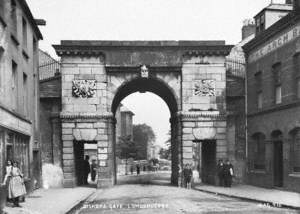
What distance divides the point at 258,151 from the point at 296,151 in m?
4.93

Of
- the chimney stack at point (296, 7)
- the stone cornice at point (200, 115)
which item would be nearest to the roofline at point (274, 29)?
the chimney stack at point (296, 7)

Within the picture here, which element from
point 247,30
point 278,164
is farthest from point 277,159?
point 247,30

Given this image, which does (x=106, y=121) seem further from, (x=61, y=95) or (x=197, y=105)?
(x=197, y=105)

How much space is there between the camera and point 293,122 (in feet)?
69.1

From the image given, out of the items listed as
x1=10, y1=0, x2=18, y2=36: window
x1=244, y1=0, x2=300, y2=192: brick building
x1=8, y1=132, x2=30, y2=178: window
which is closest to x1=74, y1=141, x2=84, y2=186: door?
x1=8, y1=132, x2=30, y2=178: window

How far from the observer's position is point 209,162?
28875 mm

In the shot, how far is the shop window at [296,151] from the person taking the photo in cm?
2100

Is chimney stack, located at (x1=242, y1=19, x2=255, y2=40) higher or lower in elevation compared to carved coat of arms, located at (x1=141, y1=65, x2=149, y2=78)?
higher

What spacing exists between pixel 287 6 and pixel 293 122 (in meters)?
9.15

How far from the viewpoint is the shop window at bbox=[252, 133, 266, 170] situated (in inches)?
1004

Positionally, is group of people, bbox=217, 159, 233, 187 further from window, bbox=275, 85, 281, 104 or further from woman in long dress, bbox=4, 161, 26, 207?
woman in long dress, bbox=4, 161, 26, 207

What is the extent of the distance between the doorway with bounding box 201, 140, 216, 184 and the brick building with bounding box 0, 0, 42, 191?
9.71 m

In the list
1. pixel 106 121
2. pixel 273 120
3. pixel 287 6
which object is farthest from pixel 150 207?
pixel 287 6

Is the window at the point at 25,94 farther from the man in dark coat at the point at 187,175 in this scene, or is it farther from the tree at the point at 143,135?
the tree at the point at 143,135
